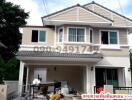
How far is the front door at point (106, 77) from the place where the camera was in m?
21.6

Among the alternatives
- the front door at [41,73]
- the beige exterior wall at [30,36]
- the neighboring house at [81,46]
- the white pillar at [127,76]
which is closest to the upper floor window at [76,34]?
the neighboring house at [81,46]

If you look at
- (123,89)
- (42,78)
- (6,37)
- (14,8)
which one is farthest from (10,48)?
(123,89)

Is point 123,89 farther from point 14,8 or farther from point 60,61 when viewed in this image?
point 14,8

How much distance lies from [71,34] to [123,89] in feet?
26.9

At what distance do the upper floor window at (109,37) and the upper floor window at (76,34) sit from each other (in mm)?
2156

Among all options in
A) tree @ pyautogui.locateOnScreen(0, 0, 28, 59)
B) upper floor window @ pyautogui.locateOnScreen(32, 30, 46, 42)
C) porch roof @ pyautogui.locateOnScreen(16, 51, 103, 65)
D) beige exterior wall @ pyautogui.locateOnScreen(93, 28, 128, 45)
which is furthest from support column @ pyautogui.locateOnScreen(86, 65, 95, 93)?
tree @ pyautogui.locateOnScreen(0, 0, 28, 59)

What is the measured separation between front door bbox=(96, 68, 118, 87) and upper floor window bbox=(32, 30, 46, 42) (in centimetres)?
593

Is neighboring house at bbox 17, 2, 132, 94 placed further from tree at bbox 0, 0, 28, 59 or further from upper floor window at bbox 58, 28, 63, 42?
tree at bbox 0, 0, 28, 59

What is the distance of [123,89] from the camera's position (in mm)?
13766

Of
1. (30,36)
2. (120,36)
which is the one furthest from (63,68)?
(120,36)

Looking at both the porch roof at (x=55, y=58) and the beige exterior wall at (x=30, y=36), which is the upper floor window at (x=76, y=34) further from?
the porch roof at (x=55, y=58)

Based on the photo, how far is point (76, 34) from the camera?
67.1 ft

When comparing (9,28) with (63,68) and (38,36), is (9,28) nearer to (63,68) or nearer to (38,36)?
(38,36)

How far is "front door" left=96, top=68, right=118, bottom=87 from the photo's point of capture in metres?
21.6
